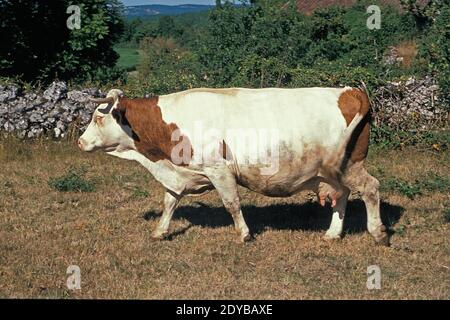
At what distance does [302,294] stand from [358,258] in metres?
1.27

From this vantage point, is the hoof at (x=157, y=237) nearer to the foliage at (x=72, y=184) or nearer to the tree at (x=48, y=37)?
the foliage at (x=72, y=184)

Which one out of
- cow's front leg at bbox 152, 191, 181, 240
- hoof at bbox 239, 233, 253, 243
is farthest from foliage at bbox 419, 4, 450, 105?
cow's front leg at bbox 152, 191, 181, 240

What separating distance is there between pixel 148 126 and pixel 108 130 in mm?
498

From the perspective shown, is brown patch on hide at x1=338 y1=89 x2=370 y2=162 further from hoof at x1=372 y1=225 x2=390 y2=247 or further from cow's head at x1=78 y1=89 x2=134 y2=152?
cow's head at x1=78 y1=89 x2=134 y2=152

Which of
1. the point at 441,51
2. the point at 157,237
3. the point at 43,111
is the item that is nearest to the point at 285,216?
the point at 157,237

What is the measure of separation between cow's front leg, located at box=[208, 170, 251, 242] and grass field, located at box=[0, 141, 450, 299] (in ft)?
0.54

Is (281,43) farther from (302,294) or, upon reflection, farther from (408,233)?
(302,294)

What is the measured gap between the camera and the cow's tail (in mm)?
7742

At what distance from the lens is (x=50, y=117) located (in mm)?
13734

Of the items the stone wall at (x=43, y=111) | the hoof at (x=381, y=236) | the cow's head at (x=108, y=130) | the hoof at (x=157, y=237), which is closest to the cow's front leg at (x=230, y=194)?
the hoof at (x=157, y=237)

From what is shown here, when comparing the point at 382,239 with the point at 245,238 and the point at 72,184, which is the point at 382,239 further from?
the point at 72,184

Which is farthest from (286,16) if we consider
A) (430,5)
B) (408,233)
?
(408,233)

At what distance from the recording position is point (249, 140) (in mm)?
7734

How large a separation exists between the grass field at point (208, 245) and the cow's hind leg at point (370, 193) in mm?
172
